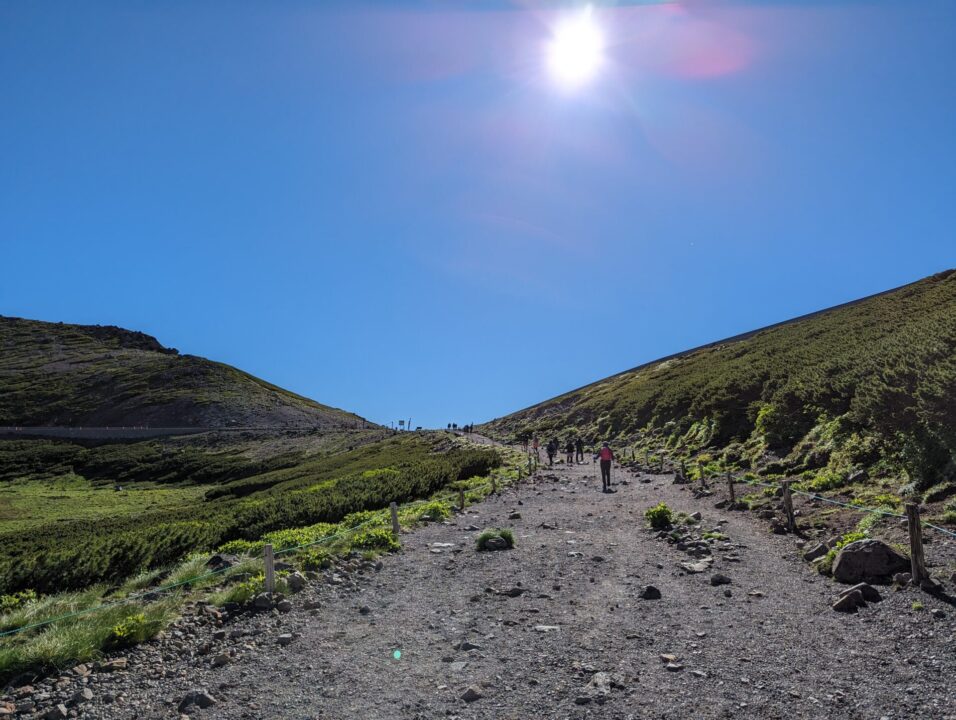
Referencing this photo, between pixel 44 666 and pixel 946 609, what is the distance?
13.3m

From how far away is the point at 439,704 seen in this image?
6.96m

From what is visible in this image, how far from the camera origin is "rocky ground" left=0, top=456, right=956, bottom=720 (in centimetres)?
660

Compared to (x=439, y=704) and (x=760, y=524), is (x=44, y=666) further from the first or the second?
(x=760, y=524)

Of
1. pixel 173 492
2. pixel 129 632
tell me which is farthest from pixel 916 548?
pixel 173 492

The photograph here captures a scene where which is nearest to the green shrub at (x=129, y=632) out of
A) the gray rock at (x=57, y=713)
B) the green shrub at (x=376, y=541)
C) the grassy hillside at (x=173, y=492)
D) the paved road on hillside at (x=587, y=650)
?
the paved road on hillside at (x=587, y=650)

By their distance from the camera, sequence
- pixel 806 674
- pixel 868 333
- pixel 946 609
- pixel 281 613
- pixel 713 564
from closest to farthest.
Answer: pixel 806 674, pixel 946 609, pixel 281 613, pixel 713 564, pixel 868 333

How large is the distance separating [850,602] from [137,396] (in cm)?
14279

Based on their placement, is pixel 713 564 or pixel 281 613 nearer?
pixel 281 613

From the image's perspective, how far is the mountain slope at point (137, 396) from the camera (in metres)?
114

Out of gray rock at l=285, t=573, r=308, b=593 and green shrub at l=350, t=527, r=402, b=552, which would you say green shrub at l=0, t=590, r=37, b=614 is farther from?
green shrub at l=350, t=527, r=402, b=552

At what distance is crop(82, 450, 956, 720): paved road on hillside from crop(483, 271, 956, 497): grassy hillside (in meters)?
4.95

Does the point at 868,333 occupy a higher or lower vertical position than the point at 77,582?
higher

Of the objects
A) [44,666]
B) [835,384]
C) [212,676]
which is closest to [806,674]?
[212,676]

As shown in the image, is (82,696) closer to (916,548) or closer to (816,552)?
(916,548)
